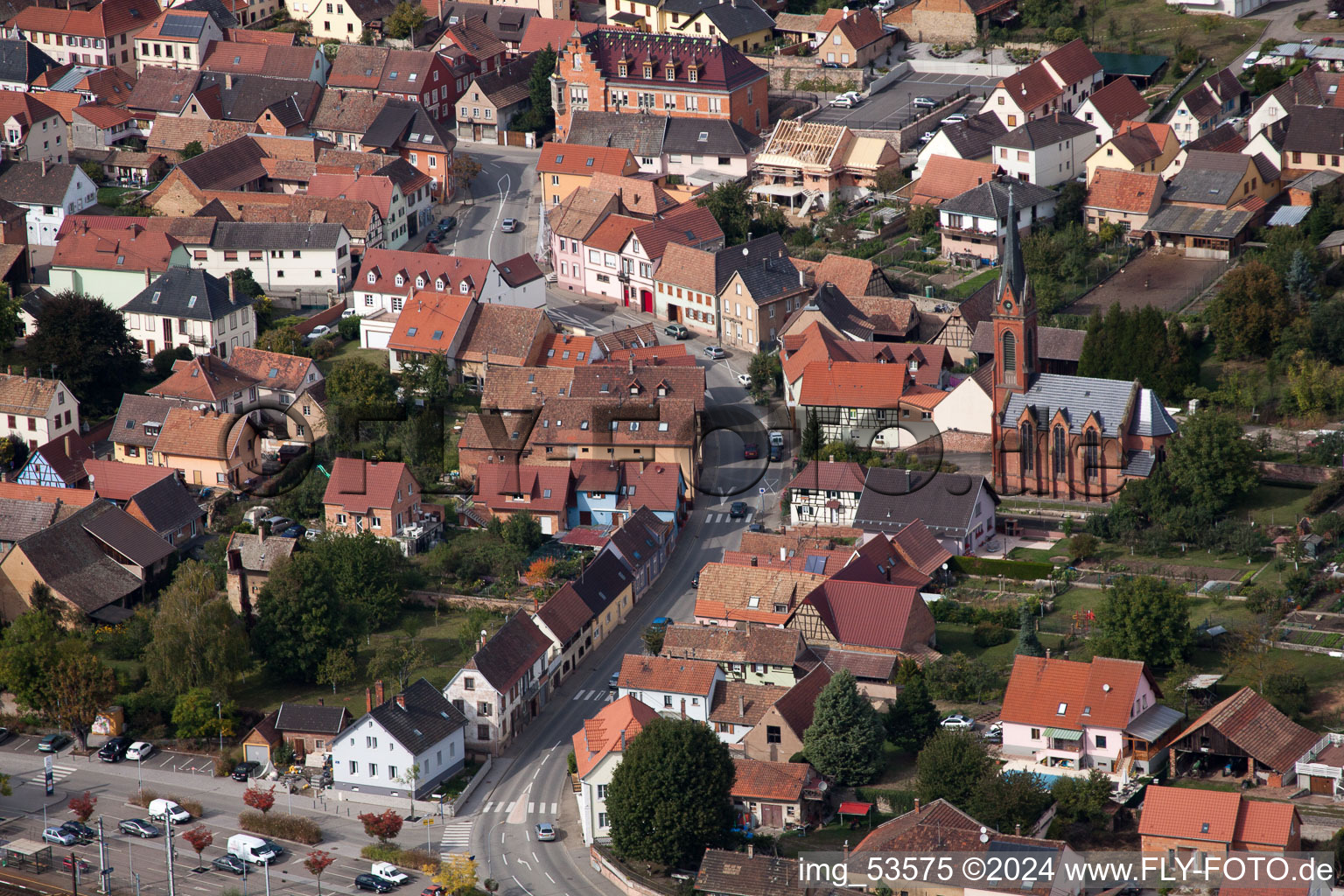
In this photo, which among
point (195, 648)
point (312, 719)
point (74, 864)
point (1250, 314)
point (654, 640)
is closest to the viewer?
point (74, 864)

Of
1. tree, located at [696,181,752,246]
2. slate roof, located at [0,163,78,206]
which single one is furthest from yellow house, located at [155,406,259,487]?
tree, located at [696,181,752,246]

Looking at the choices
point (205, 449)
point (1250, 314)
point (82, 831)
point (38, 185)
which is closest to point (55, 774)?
point (82, 831)

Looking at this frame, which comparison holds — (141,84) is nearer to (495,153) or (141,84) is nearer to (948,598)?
(495,153)

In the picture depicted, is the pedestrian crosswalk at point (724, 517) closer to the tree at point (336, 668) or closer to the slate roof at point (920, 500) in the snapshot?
the slate roof at point (920, 500)

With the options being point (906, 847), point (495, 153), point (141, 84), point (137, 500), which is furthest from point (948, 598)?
point (141, 84)

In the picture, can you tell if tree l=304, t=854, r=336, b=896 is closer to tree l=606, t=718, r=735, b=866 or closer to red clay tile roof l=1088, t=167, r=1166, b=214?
tree l=606, t=718, r=735, b=866

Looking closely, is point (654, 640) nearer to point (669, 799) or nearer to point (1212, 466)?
point (669, 799)
